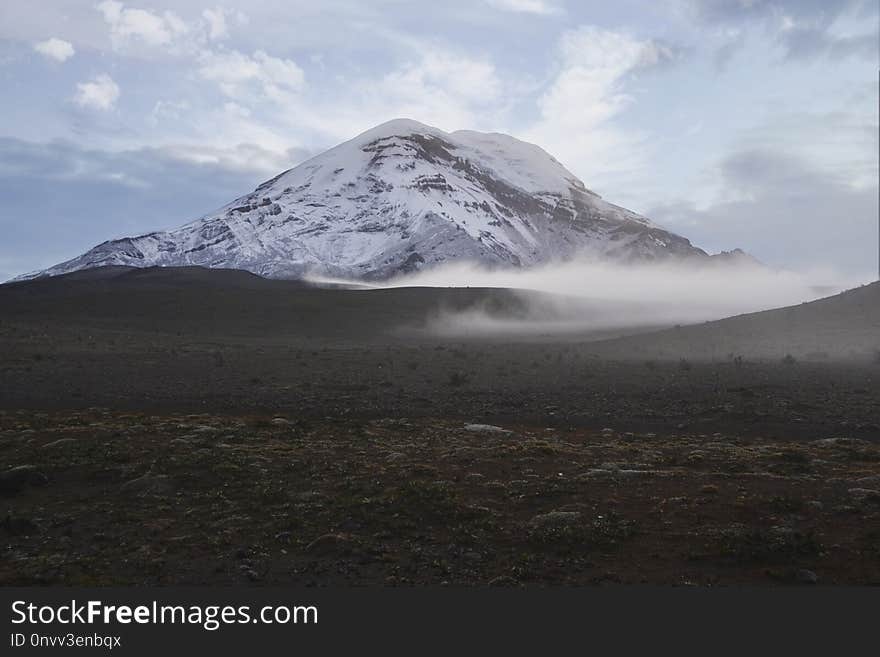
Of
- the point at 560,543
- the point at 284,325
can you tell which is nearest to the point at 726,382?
the point at 560,543

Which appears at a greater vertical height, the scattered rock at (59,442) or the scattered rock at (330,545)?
the scattered rock at (59,442)

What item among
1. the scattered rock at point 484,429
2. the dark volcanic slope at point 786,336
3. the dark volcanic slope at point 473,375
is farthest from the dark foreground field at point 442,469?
the dark volcanic slope at point 786,336

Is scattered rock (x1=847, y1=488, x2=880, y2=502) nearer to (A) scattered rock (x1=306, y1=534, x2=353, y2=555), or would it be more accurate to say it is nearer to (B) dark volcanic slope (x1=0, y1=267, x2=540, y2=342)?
(A) scattered rock (x1=306, y1=534, x2=353, y2=555)

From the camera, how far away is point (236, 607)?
10.1m

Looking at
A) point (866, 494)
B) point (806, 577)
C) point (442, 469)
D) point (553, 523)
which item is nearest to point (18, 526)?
point (442, 469)

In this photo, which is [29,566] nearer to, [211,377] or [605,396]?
[605,396]

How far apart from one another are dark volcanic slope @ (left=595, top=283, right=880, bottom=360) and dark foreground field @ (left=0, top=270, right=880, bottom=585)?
39.4 inches

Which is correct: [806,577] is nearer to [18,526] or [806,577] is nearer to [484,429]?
[484,429]

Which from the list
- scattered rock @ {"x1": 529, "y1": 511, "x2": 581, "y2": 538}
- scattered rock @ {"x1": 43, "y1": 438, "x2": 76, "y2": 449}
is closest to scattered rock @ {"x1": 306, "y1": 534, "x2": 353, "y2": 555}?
scattered rock @ {"x1": 529, "y1": 511, "x2": 581, "y2": 538}

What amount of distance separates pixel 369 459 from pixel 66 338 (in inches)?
1903

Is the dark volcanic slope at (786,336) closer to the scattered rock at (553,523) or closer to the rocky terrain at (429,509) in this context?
the rocky terrain at (429,509)

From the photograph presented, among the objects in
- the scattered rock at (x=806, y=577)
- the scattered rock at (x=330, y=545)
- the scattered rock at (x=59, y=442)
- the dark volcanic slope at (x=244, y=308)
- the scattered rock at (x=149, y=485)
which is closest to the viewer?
the scattered rock at (x=806, y=577)

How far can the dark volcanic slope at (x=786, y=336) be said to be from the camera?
4675cm

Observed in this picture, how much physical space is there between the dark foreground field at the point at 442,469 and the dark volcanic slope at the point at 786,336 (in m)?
1.00
